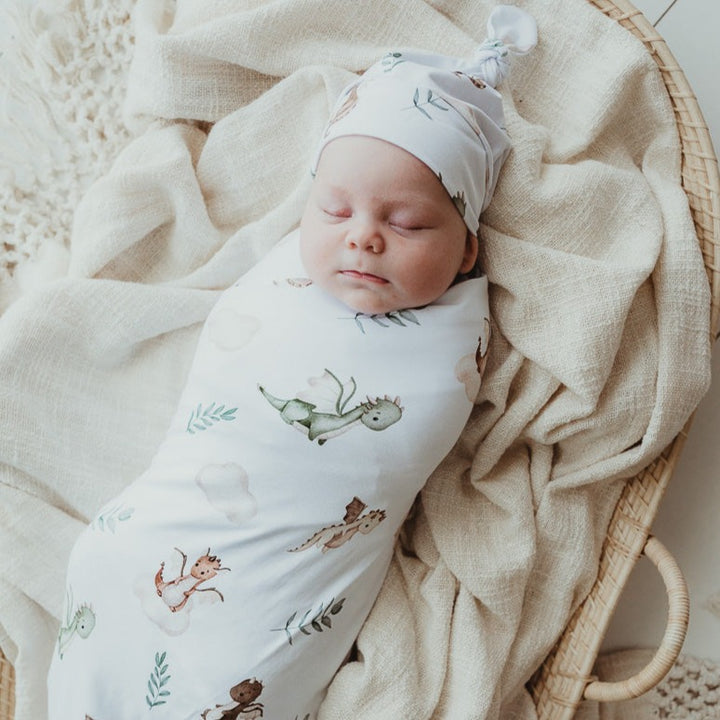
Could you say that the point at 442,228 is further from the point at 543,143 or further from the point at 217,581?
the point at 217,581

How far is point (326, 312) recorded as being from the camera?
3.67 feet

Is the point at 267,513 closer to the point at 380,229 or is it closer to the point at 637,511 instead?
the point at 380,229

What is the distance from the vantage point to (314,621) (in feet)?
3.51

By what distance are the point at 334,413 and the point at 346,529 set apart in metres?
0.15

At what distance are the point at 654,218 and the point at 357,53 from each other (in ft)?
1.63

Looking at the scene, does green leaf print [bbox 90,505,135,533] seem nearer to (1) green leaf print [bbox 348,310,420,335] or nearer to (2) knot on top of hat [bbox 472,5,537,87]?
(1) green leaf print [bbox 348,310,420,335]

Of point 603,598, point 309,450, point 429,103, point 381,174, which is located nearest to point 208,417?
point 309,450

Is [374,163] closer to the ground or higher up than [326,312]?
higher up

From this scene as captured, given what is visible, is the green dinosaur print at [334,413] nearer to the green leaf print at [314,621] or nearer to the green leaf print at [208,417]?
the green leaf print at [208,417]

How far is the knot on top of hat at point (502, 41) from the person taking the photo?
3.86 ft

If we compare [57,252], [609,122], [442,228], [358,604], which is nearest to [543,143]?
[609,122]

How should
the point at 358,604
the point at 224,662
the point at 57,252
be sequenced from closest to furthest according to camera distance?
the point at 224,662 < the point at 358,604 < the point at 57,252

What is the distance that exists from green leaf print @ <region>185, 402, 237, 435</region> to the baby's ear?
358 millimetres

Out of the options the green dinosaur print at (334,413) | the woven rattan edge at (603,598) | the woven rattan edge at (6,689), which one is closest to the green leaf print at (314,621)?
the green dinosaur print at (334,413)
